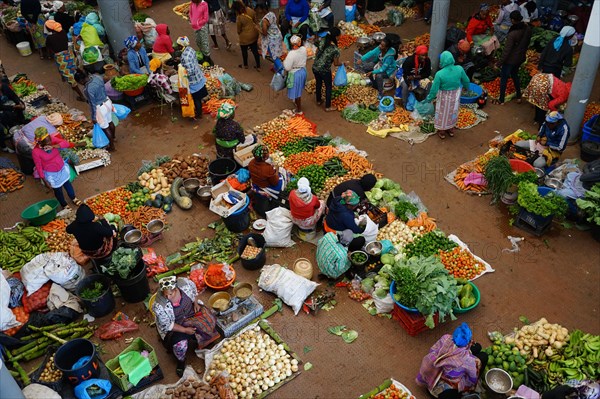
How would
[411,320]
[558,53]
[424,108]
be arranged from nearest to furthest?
[411,320]
[558,53]
[424,108]

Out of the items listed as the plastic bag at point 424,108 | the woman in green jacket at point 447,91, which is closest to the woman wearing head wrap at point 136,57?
the plastic bag at point 424,108

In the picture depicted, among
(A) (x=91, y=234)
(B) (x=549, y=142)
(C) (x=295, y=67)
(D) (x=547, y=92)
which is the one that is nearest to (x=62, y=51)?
(C) (x=295, y=67)

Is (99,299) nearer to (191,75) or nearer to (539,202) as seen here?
(191,75)

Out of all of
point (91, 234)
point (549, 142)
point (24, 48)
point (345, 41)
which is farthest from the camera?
point (24, 48)

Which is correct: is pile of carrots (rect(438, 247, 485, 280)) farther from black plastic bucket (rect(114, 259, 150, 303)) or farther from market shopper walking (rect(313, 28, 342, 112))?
market shopper walking (rect(313, 28, 342, 112))

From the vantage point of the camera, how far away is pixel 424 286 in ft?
23.1

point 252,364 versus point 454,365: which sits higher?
point 454,365

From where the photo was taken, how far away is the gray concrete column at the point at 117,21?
493 inches

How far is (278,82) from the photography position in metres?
11.8

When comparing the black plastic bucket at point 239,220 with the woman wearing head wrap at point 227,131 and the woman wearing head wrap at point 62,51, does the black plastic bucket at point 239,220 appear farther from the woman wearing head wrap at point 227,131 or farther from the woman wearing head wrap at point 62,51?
the woman wearing head wrap at point 62,51

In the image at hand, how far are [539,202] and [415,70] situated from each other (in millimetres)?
4164

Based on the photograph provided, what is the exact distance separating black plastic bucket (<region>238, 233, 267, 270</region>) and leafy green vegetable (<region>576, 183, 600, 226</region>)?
478 centimetres

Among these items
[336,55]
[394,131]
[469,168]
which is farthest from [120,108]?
[469,168]

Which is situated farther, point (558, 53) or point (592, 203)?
point (558, 53)
